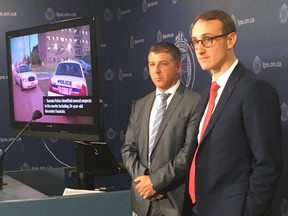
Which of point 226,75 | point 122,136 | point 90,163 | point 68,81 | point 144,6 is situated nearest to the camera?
point 226,75

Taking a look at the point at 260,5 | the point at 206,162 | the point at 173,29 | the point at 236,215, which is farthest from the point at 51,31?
the point at 236,215

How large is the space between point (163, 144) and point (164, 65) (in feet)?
1.52

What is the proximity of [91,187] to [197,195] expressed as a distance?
107 cm

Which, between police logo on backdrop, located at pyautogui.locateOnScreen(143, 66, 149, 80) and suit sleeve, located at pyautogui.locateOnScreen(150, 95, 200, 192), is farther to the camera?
police logo on backdrop, located at pyautogui.locateOnScreen(143, 66, 149, 80)

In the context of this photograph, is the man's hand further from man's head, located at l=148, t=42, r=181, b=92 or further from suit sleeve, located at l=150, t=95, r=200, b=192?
man's head, located at l=148, t=42, r=181, b=92

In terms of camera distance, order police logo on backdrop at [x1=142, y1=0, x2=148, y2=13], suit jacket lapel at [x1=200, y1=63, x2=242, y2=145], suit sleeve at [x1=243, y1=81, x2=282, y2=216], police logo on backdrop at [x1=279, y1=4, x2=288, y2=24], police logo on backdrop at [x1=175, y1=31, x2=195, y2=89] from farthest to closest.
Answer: police logo on backdrop at [x1=142, y1=0, x2=148, y2=13], police logo on backdrop at [x1=175, y1=31, x2=195, y2=89], police logo on backdrop at [x1=279, y1=4, x2=288, y2=24], suit jacket lapel at [x1=200, y1=63, x2=242, y2=145], suit sleeve at [x1=243, y1=81, x2=282, y2=216]

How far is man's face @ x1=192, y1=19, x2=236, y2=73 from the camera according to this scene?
7.04ft

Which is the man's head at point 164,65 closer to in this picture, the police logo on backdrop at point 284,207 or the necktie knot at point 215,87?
the necktie knot at point 215,87

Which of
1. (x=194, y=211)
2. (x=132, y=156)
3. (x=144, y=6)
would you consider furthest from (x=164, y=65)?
(x=144, y=6)

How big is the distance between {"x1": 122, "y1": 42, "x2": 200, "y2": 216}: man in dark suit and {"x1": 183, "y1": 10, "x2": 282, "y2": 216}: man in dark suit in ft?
1.39

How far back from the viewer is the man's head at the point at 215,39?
215cm

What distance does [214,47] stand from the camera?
214 centimetres

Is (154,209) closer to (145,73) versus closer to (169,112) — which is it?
(169,112)

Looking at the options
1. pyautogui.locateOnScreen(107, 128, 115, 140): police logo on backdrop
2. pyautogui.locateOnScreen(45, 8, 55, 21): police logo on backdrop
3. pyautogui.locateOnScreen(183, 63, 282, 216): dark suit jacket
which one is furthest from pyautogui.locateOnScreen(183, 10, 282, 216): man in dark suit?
pyautogui.locateOnScreen(45, 8, 55, 21): police logo on backdrop
